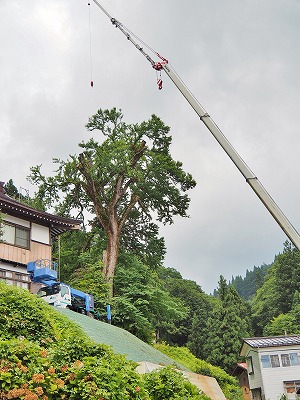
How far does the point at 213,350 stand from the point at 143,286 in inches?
912

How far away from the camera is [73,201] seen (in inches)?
1377

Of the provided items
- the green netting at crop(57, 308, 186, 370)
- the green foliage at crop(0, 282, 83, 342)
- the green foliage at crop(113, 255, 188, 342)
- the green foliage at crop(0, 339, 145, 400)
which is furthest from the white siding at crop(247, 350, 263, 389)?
the green foliage at crop(0, 339, 145, 400)

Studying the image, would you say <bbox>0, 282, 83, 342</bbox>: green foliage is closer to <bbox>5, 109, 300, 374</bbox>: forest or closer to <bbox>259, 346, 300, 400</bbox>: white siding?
<bbox>5, 109, 300, 374</bbox>: forest

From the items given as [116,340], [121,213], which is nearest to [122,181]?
[121,213]

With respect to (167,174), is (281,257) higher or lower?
higher

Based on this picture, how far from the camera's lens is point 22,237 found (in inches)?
1053

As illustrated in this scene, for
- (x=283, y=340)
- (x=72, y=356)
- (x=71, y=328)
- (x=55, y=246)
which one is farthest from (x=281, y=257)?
(x=72, y=356)

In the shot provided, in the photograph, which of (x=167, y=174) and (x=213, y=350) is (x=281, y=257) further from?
(x=167, y=174)

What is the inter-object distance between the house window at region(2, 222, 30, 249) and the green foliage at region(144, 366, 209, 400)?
16552mm

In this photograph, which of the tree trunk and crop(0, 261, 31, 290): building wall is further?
the tree trunk

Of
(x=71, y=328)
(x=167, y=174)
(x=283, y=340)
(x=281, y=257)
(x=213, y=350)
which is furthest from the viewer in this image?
(x=281, y=257)

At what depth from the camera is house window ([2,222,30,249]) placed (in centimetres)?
2558

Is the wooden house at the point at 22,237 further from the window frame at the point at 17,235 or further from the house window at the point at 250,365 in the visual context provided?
the house window at the point at 250,365

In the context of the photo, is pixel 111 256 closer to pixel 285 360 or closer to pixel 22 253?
pixel 22 253
